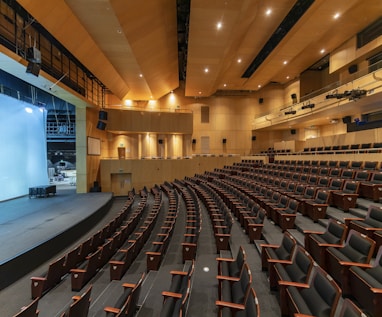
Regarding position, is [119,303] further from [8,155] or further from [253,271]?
[8,155]

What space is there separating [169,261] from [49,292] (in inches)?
53.4

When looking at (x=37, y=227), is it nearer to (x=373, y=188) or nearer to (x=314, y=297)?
(x=314, y=297)

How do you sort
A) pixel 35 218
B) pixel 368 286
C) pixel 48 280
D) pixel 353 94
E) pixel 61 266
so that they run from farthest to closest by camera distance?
pixel 353 94, pixel 35 218, pixel 61 266, pixel 48 280, pixel 368 286

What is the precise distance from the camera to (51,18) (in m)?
4.14

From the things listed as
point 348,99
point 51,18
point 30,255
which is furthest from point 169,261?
point 348,99

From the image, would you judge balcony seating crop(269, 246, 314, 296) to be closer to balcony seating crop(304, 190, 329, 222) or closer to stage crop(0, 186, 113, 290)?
balcony seating crop(304, 190, 329, 222)

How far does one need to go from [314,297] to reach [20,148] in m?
7.93

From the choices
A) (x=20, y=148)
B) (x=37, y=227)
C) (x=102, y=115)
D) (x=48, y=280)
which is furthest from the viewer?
(x=102, y=115)

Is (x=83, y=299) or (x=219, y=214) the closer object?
(x=83, y=299)

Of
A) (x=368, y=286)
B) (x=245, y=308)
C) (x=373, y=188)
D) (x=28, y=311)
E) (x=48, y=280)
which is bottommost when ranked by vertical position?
(x=48, y=280)

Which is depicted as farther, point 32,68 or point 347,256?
point 32,68

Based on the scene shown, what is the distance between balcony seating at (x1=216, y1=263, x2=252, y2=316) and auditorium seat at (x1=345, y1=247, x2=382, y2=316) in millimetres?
693

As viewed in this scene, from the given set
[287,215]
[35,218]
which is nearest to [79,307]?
[287,215]

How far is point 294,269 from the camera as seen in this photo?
1.74 meters
